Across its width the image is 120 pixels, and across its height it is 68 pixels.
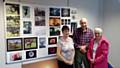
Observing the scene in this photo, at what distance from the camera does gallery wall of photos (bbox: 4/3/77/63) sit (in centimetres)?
360

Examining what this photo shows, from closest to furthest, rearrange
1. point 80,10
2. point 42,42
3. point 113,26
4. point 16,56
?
point 16,56
point 42,42
point 80,10
point 113,26

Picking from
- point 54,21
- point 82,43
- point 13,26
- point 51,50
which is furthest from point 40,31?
point 82,43

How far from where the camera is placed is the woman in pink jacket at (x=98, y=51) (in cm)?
393

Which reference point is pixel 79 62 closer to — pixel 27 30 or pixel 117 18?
pixel 27 30

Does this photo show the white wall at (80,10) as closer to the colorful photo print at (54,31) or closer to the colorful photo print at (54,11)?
the colorful photo print at (54,11)

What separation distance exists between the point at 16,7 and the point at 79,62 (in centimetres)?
183

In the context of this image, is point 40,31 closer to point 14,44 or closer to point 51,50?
point 51,50

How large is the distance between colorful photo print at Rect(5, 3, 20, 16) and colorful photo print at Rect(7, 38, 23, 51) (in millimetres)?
492

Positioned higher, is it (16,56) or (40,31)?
(40,31)

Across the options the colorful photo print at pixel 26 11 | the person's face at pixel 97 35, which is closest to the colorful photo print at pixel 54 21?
the colorful photo print at pixel 26 11

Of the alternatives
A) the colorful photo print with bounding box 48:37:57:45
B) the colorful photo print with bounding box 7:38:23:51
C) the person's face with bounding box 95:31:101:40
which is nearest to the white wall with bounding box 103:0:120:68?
the person's face with bounding box 95:31:101:40

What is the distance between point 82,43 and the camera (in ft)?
13.7

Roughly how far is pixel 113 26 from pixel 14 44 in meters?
3.17

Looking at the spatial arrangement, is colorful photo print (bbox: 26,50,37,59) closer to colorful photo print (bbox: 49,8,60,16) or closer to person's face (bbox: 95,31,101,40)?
Answer: colorful photo print (bbox: 49,8,60,16)
